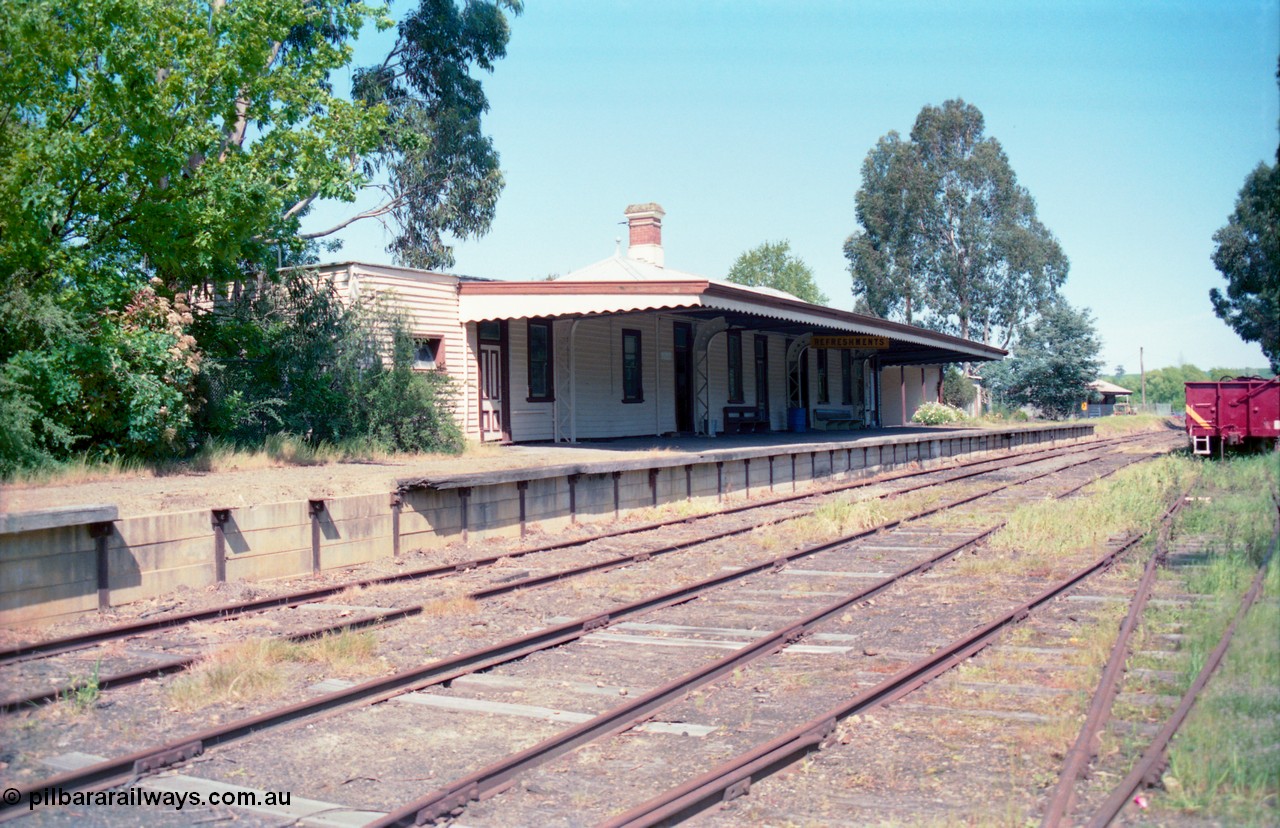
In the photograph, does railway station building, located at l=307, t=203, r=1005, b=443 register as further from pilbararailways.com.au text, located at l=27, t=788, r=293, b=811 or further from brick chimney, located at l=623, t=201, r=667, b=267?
pilbararailways.com.au text, located at l=27, t=788, r=293, b=811

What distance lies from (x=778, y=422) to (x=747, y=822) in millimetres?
28835

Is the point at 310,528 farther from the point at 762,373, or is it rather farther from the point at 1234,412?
the point at 1234,412

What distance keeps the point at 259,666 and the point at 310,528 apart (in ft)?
14.3

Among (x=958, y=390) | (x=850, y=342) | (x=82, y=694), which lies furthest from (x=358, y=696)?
(x=958, y=390)

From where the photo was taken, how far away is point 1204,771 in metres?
4.47

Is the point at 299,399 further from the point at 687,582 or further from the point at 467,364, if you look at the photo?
the point at 687,582

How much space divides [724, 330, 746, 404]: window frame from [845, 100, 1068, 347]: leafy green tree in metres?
33.5

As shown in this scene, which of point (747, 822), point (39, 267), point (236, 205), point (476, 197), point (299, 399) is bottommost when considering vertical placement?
point (747, 822)

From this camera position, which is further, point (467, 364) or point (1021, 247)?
point (1021, 247)

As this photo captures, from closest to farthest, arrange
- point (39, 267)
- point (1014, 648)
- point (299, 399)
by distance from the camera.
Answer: point (1014, 648) < point (39, 267) < point (299, 399)

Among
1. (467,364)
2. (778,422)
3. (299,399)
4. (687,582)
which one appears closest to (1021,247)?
(778,422)

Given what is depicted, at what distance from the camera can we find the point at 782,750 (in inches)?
195

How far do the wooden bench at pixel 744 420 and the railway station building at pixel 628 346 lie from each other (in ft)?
0.18

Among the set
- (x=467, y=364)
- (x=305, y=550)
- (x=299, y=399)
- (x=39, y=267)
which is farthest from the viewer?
(x=467, y=364)
